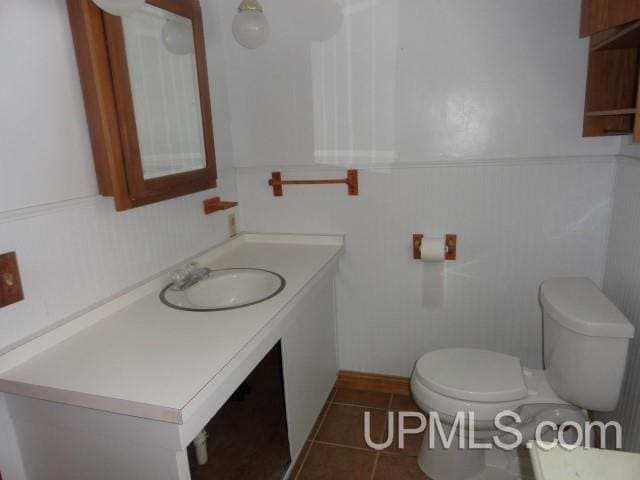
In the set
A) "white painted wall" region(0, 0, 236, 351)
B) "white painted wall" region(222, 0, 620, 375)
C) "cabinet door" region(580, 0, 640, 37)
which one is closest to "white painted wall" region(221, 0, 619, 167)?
"white painted wall" region(222, 0, 620, 375)

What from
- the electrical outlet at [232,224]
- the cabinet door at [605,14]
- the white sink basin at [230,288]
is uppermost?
the cabinet door at [605,14]

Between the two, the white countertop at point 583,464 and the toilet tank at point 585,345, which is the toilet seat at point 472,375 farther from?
the white countertop at point 583,464

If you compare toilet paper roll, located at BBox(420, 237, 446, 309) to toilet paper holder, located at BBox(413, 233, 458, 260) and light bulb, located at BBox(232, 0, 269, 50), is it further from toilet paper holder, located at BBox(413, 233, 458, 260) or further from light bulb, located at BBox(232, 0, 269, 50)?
light bulb, located at BBox(232, 0, 269, 50)

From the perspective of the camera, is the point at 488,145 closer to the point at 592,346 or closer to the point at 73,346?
the point at 592,346

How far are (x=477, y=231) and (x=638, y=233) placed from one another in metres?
0.61

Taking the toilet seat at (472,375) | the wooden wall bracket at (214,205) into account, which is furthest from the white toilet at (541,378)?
the wooden wall bracket at (214,205)

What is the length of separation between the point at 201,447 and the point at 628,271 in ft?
5.23

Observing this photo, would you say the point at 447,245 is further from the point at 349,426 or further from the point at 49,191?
the point at 49,191

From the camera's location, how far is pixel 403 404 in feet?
7.52

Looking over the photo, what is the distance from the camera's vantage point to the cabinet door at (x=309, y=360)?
168cm

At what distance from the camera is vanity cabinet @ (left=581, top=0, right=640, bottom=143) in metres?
1.53

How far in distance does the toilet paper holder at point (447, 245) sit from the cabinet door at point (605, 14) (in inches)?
36.2

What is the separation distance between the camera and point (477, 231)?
6.74ft

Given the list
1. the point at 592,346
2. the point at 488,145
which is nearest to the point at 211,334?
the point at 592,346
